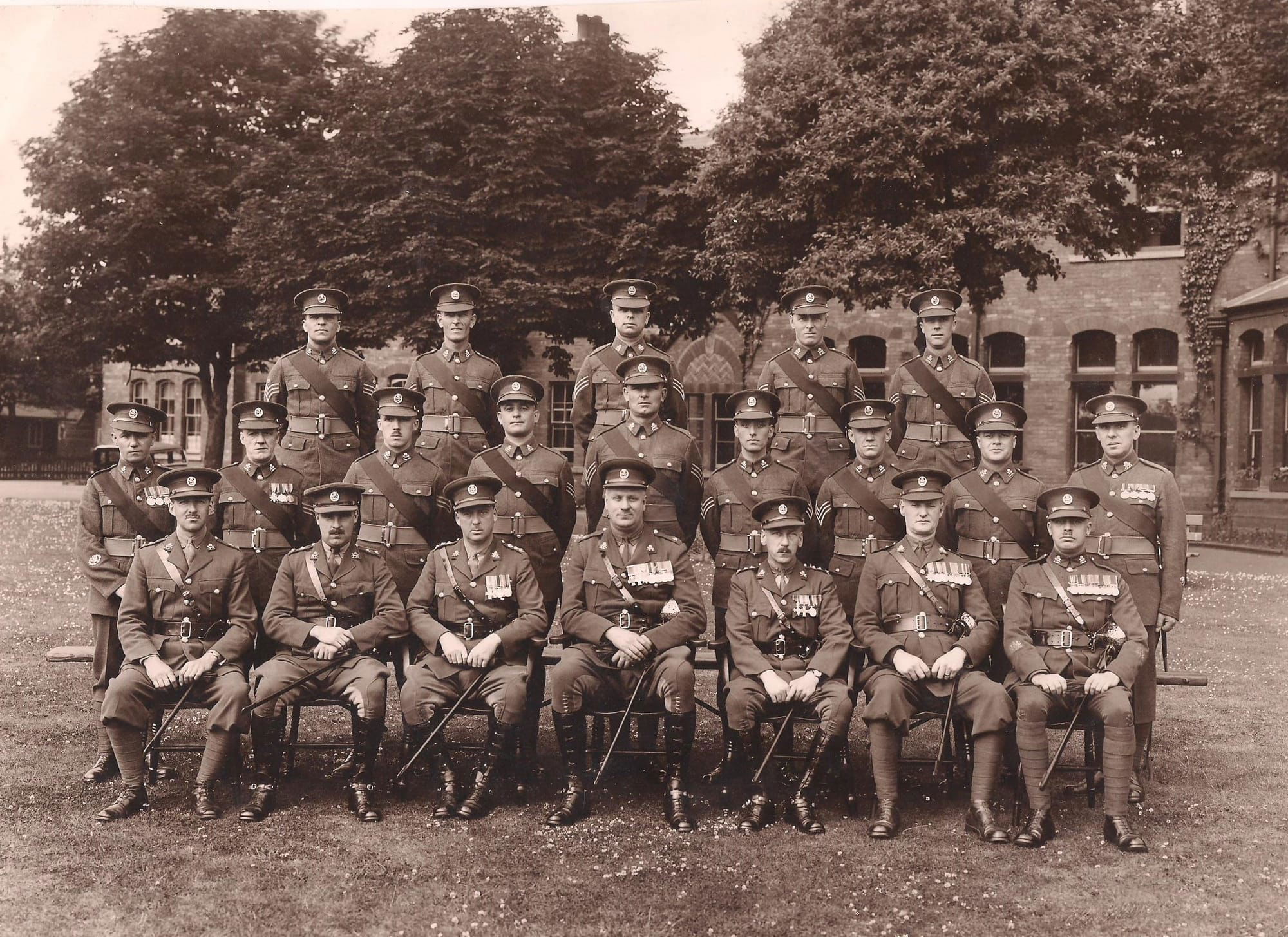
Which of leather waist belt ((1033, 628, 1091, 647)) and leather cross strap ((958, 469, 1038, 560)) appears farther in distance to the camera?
leather cross strap ((958, 469, 1038, 560))

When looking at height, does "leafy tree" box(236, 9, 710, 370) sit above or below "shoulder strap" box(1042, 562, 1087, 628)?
above

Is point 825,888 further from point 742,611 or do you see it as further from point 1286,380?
point 1286,380

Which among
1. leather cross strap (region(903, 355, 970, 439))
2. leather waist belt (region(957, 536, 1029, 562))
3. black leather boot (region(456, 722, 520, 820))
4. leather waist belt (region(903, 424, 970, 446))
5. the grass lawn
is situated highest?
leather cross strap (region(903, 355, 970, 439))

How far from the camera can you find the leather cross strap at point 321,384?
641cm

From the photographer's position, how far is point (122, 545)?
5.80 m

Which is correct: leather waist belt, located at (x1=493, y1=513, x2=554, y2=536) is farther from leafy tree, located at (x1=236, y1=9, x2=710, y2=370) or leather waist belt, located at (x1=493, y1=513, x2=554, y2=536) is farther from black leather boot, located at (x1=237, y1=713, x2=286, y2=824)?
leafy tree, located at (x1=236, y1=9, x2=710, y2=370)

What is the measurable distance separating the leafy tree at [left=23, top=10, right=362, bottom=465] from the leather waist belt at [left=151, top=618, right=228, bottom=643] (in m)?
→ 13.1

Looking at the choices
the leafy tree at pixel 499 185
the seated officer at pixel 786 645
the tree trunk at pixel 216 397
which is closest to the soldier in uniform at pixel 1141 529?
the seated officer at pixel 786 645

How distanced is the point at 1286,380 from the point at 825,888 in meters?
16.7

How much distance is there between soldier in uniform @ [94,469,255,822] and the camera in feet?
16.3

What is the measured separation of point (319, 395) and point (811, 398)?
290 cm

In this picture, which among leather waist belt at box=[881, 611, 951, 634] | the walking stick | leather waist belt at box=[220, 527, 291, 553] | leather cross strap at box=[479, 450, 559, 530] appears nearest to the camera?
the walking stick

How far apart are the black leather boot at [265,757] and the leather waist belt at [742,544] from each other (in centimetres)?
238

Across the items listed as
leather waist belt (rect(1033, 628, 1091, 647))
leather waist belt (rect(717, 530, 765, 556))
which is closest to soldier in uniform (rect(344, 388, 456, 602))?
leather waist belt (rect(717, 530, 765, 556))
